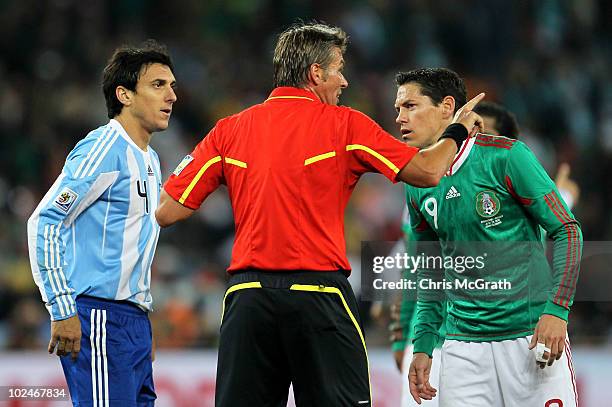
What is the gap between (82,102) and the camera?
1180 cm

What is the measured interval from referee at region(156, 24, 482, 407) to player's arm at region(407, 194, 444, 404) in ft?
2.76

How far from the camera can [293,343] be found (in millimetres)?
3879

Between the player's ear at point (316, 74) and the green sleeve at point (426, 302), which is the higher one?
the player's ear at point (316, 74)

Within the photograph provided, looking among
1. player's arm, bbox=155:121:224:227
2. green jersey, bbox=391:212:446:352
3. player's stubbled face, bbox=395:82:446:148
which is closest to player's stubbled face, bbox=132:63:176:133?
player's arm, bbox=155:121:224:227

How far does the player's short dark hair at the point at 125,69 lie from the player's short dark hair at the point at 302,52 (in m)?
1.11

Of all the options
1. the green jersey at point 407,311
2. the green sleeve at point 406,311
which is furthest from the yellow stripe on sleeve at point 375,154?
the green sleeve at point 406,311

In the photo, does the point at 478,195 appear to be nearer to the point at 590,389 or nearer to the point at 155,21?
the point at 590,389

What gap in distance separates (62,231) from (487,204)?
1.94 meters

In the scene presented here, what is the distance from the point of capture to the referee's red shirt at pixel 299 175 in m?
3.92

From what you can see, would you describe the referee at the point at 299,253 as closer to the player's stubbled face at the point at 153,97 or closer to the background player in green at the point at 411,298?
the player's stubbled face at the point at 153,97

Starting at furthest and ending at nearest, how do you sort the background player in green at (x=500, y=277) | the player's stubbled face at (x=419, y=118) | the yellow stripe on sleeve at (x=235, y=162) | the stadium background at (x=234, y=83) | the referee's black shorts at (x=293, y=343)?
the stadium background at (x=234, y=83) < the player's stubbled face at (x=419, y=118) < the background player in green at (x=500, y=277) < the yellow stripe on sleeve at (x=235, y=162) < the referee's black shorts at (x=293, y=343)

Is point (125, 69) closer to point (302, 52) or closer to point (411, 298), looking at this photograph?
point (302, 52)

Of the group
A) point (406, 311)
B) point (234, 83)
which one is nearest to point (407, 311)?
point (406, 311)

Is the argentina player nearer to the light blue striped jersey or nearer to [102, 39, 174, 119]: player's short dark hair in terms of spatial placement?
the light blue striped jersey
